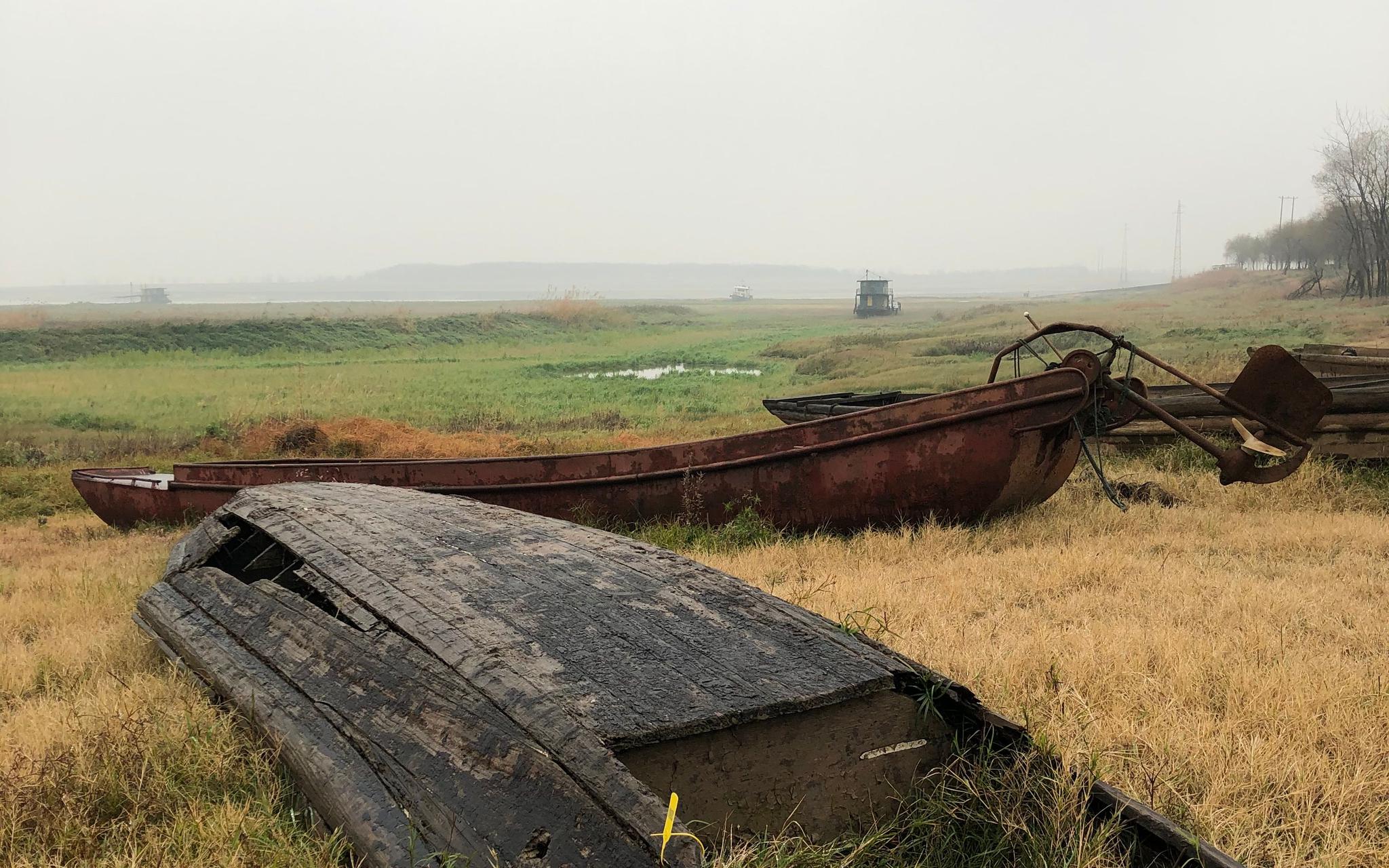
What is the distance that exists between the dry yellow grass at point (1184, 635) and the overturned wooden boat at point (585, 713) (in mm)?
670

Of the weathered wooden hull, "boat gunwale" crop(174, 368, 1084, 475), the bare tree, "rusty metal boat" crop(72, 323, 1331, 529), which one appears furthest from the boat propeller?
the bare tree

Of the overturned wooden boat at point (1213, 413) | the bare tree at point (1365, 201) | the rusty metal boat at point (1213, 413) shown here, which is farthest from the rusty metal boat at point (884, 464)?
the bare tree at point (1365, 201)

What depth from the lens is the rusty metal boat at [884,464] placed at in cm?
761

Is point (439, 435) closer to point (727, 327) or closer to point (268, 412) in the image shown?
point (268, 412)

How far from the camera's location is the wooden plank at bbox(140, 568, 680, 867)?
2.17m

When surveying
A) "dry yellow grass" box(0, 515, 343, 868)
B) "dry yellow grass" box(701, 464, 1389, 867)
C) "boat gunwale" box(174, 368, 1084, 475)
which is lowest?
"dry yellow grass" box(701, 464, 1389, 867)

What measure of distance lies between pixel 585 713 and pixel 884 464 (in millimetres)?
5709

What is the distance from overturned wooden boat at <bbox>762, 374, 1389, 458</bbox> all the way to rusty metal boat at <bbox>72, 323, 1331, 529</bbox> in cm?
88

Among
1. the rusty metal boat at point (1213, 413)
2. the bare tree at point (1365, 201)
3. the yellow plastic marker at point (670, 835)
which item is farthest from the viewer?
the bare tree at point (1365, 201)

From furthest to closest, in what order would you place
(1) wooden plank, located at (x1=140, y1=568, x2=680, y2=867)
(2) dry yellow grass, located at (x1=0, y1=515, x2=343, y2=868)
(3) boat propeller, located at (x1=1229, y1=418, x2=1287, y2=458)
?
(3) boat propeller, located at (x1=1229, y1=418, x2=1287, y2=458) → (2) dry yellow grass, located at (x1=0, y1=515, x2=343, y2=868) → (1) wooden plank, located at (x1=140, y1=568, x2=680, y2=867)

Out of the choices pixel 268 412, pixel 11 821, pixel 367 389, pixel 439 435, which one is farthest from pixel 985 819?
pixel 367 389

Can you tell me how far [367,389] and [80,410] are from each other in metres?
6.32

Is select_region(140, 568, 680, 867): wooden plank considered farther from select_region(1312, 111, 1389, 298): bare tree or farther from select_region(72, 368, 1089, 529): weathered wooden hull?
select_region(1312, 111, 1389, 298): bare tree

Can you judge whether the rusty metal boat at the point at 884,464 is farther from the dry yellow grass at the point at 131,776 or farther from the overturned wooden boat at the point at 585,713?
the overturned wooden boat at the point at 585,713
